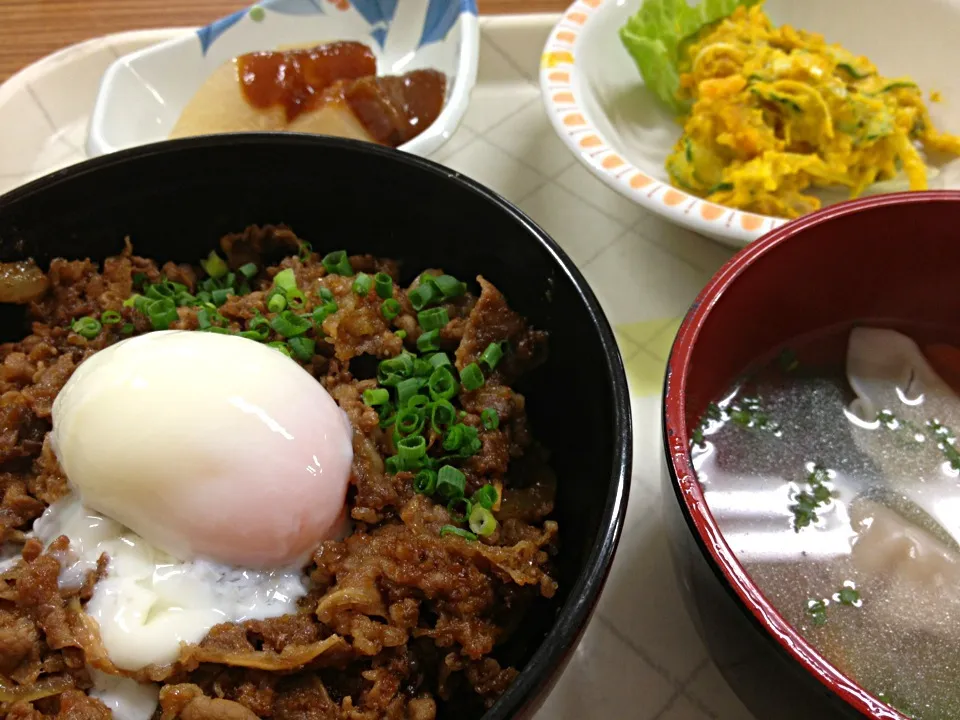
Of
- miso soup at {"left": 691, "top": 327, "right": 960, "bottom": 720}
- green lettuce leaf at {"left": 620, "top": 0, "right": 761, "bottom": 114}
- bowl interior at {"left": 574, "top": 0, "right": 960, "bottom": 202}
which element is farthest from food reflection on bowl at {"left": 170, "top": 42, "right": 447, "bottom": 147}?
miso soup at {"left": 691, "top": 327, "right": 960, "bottom": 720}

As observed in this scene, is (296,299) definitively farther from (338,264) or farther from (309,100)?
(309,100)

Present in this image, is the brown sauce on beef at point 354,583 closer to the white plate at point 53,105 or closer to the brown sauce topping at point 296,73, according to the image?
the brown sauce topping at point 296,73

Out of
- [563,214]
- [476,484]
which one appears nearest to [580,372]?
[476,484]

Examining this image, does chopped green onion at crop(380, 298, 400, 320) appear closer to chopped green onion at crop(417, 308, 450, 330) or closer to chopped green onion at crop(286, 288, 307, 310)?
chopped green onion at crop(417, 308, 450, 330)

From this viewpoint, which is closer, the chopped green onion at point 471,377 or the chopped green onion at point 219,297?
the chopped green onion at point 471,377

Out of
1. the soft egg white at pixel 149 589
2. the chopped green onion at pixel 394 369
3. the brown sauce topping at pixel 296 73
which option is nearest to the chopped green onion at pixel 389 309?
the chopped green onion at pixel 394 369

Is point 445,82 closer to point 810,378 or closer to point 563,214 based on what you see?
point 563,214
